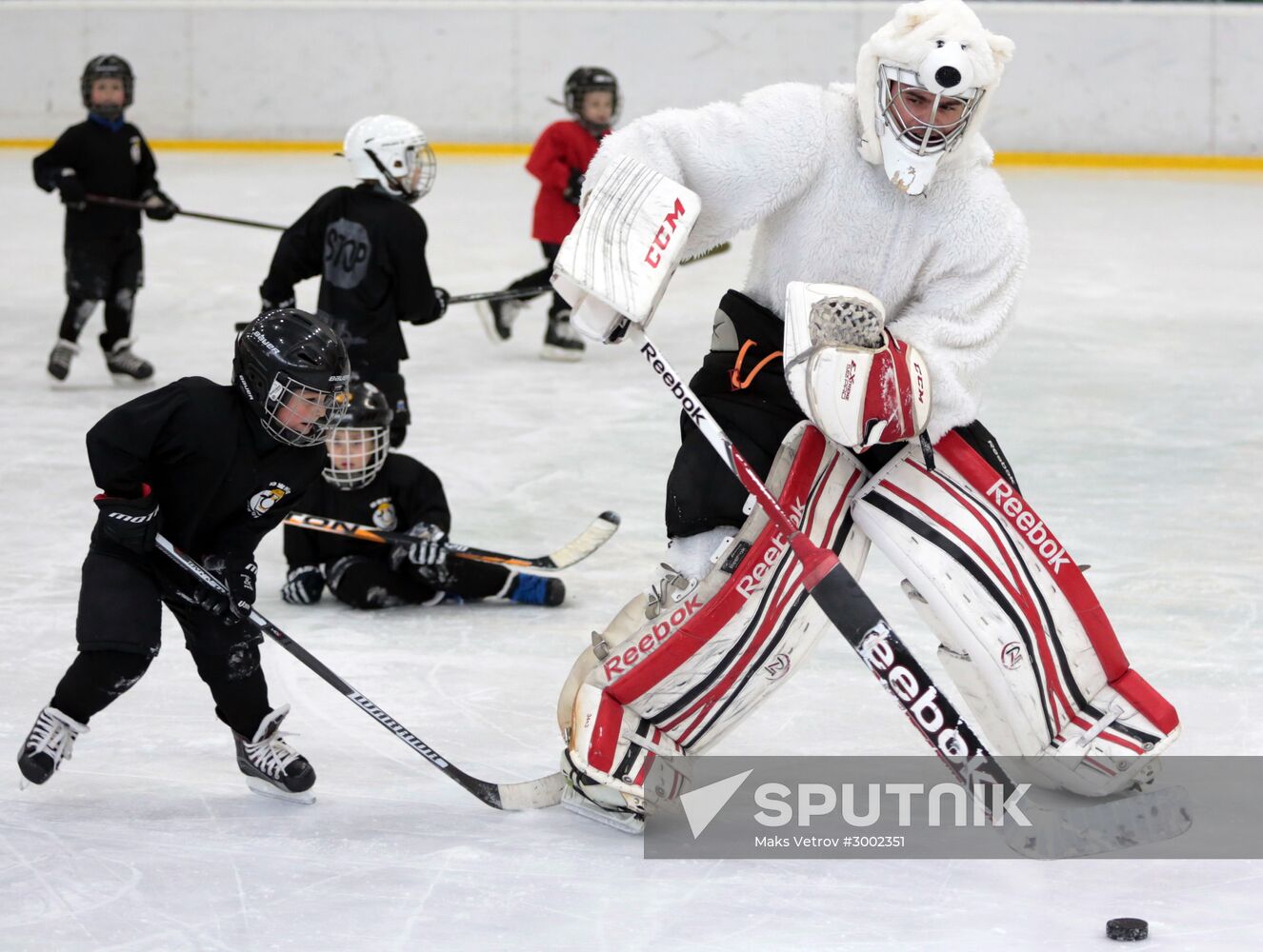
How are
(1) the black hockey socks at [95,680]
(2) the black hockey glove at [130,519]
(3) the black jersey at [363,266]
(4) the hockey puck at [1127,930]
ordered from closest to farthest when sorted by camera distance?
1. (4) the hockey puck at [1127,930]
2. (2) the black hockey glove at [130,519]
3. (1) the black hockey socks at [95,680]
4. (3) the black jersey at [363,266]

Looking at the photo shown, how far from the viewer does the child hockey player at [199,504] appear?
2555mm

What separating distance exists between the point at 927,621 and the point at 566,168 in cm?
401

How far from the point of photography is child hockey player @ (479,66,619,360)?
6.34 m

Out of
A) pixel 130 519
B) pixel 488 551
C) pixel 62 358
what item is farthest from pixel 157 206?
pixel 130 519

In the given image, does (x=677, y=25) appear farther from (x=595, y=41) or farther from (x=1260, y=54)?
(x=1260, y=54)

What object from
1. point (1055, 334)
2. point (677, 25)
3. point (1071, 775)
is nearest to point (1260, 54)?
point (677, 25)

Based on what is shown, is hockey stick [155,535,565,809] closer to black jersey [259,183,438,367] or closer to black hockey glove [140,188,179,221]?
black jersey [259,183,438,367]

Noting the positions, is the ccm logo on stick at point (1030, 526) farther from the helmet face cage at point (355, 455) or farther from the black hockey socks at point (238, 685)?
the helmet face cage at point (355, 455)

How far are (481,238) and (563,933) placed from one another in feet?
20.9

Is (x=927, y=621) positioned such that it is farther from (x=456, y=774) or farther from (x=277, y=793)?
(x=277, y=793)

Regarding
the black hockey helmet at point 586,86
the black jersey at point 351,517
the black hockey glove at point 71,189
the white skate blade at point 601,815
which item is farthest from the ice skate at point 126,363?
the white skate blade at point 601,815

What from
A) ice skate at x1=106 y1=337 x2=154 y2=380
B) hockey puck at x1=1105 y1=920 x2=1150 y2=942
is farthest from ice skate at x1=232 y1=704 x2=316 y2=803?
ice skate at x1=106 y1=337 x2=154 y2=380

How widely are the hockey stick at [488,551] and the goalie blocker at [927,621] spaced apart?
1.14 metres

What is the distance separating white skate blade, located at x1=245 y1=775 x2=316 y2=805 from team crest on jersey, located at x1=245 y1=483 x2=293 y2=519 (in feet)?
1.37
